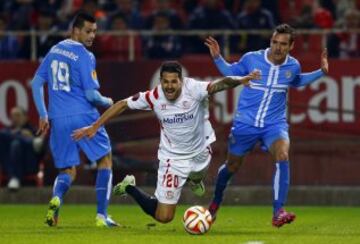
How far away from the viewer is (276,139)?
15.7 meters

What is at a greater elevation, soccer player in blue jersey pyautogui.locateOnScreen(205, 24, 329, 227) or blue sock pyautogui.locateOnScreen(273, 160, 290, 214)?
soccer player in blue jersey pyautogui.locateOnScreen(205, 24, 329, 227)

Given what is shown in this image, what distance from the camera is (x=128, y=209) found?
20234 millimetres

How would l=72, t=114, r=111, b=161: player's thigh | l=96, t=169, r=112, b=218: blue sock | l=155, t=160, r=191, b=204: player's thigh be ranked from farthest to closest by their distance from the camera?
l=96, t=169, r=112, b=218: blue sock, l=72, t=114, r=111, b=161: player's thigh, l=155, t=160, r=191, b=204: player's thigh

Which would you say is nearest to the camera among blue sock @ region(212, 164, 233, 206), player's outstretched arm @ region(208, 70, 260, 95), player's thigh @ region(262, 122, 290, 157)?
player's outstretched arm @ region(208, 70, 260, 95)

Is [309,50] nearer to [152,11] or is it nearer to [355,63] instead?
[355,63]

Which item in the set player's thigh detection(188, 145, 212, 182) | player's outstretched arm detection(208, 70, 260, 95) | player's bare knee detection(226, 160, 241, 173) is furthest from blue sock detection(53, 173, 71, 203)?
player's outstretched arm detection(208, 70, 260, 95)

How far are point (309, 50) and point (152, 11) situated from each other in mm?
3303

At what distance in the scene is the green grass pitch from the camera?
13.7 metres

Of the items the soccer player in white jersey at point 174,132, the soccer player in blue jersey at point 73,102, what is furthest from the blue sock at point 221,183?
the soccer player in blue jersey at point 73,102

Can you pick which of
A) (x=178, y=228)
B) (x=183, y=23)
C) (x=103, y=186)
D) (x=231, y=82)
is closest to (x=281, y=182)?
(x=178, y=228)

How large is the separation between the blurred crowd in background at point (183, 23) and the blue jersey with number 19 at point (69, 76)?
676cm

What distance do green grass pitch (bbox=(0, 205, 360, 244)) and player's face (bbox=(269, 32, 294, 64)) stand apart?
6.36 ft

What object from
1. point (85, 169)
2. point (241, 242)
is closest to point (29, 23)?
point (85, 169)

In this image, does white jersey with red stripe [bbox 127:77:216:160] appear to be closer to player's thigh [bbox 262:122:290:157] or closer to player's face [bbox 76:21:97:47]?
player's thigh [bbox 262:122:290:157]
